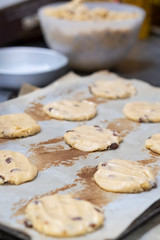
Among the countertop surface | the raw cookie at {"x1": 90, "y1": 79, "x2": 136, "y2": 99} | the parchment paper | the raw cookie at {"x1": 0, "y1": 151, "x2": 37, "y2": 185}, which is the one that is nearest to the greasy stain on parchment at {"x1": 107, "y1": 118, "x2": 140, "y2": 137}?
the parchment paper

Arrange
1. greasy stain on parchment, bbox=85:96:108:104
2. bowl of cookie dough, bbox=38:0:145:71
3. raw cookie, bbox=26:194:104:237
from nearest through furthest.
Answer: raw cookie, bbox=26:194:104:237 → greasy stain on parchment, bbox=85:96:108:104 → bowl of cookie dough, bbox=38:0:145:71

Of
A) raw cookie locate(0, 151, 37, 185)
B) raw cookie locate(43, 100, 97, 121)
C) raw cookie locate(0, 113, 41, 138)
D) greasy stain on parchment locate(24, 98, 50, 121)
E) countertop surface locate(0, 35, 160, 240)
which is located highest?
raw cookie locate(0, 151, 37, 185)

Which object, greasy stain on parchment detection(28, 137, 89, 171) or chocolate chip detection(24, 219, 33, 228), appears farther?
greasy stain on parchment detection(28, 137, 89, 171)

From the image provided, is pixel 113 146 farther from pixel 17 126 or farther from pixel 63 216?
pixel 63 216

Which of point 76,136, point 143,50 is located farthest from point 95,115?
point 143,50

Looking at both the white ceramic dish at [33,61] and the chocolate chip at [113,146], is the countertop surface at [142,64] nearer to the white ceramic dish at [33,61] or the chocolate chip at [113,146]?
the white ceramic dish at [33,61]

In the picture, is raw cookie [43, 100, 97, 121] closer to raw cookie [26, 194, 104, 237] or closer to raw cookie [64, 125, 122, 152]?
raw cookie [64, 125, 122, 152]

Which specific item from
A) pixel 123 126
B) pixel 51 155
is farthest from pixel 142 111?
pixel 51 155
